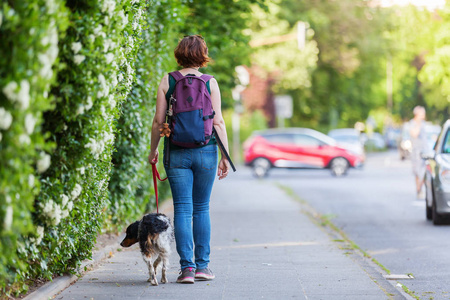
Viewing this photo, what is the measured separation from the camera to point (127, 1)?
5.99 metres

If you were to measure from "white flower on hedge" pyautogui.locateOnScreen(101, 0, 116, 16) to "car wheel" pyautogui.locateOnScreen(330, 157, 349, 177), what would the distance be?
25085mm

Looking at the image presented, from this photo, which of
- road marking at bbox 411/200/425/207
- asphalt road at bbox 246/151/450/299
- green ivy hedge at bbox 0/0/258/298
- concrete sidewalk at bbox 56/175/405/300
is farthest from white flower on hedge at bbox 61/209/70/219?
road marking at bbox 411/200/425/207

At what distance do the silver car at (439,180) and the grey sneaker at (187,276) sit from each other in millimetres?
6456

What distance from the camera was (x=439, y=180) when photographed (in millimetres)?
12258

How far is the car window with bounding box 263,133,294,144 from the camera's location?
1193 inches

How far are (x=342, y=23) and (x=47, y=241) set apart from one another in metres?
38.4

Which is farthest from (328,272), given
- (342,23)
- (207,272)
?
(342,23)

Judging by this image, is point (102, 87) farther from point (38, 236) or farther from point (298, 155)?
point (298, 155)

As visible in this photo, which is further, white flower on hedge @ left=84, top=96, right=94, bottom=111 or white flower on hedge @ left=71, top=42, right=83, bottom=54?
white flower on hedge @ left=84, top=96, right=94, bottom=111

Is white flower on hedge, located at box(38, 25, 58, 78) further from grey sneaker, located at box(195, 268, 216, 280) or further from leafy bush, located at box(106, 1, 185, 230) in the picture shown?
leafy bush, located at box(106, 1, 185, 230)

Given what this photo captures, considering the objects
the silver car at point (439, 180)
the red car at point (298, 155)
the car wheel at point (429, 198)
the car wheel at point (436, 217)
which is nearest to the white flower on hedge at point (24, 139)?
the silver car at point (439, 180)

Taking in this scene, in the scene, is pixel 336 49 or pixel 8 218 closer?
pixel 8 218

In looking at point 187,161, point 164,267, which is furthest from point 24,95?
point 164,267

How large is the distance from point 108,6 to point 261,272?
3.28 m
